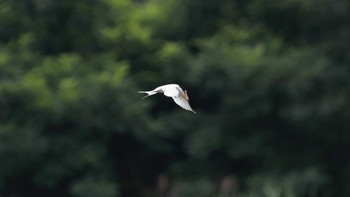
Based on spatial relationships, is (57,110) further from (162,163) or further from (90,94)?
(162,163)

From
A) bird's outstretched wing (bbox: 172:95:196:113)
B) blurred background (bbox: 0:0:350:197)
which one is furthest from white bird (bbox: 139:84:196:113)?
blurred background (bbox: 0:0:350:197)

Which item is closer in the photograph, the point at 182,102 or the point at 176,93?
the point at 176,93

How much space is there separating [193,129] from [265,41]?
1116mm

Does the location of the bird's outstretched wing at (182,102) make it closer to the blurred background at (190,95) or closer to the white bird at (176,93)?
the white bird at (176,93)

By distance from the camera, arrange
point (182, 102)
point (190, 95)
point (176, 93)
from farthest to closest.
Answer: point (190, 95)
point (182, 102)
point (176, 93)

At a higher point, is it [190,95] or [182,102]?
[190,95]

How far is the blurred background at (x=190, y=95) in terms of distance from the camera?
10109 mm

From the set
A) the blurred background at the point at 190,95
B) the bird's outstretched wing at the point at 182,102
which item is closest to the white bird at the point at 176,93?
the bird's outstretched wing at the point at 182,102

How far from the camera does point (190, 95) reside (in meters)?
10.7

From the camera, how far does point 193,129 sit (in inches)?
420

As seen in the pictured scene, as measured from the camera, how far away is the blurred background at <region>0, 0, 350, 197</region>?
33.2ft

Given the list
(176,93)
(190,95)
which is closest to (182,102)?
(176,93)

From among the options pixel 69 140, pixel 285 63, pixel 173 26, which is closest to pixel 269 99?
pixel 285 63

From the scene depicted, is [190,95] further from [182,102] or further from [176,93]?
[176,93]
